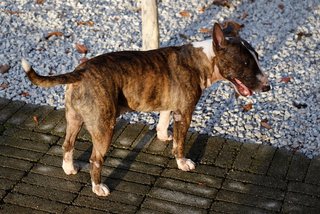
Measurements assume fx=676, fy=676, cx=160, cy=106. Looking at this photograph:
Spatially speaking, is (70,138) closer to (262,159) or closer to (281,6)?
(262,159)

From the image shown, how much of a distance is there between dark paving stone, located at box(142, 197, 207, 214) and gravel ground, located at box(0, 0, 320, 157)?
127 centimetres

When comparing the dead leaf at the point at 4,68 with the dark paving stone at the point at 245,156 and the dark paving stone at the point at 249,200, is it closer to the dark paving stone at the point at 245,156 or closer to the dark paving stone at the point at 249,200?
the dark paving stone at the point at 245,156

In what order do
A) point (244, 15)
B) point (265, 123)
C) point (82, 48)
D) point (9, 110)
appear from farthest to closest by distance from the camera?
point (244, 15) → point (82, 48) → point (9, 110) → point (265, 123)

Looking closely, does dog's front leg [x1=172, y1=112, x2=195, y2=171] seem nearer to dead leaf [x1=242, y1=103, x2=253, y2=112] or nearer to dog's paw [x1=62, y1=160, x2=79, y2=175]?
dog's paw [x1=62, y1=160, x2=79, y2=175]

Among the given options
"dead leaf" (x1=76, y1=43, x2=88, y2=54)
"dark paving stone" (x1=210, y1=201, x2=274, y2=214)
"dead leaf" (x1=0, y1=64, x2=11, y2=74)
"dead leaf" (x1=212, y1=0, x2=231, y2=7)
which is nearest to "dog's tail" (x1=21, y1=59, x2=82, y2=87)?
"dark paving stone" (x1=210, y1=201, x2=274, y2=214)

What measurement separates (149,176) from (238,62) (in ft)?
4.45

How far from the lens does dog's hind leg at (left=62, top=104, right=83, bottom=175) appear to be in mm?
5915

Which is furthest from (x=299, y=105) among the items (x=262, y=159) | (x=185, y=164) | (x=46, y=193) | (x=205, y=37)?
(x=46, y=193)

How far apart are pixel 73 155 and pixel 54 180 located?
430 mm

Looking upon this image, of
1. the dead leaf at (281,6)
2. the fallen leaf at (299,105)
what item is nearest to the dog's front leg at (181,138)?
the fallen leaf at (299,105)

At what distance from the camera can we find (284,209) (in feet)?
19.3

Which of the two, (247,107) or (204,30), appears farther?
(204,30)

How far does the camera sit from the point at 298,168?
6.44 metres

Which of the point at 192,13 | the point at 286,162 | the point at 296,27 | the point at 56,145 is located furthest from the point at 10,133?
the point at 296,27
